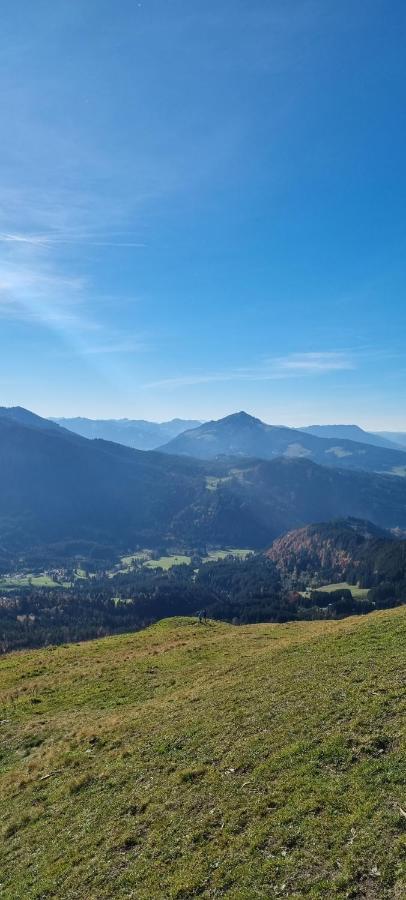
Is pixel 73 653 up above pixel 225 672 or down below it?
below

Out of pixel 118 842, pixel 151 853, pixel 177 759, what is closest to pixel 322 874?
pixel 151 853

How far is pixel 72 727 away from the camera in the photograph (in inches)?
1237

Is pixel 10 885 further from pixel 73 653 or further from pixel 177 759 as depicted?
pixel 73 653

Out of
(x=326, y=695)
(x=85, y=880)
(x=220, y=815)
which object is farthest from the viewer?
(x=326, y=695)

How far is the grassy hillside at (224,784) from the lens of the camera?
14648 millimetres

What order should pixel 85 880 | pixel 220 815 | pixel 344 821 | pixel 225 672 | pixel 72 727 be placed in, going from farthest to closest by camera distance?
pixel 225 672
pixel 72 727
pixel 220 815
pixel 85 880
pixel 344 821

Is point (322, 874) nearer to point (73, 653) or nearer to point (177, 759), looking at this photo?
point (177, 759)

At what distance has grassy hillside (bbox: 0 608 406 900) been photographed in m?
14.6

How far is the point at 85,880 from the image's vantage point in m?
16.6

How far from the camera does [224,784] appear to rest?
19.5 metres

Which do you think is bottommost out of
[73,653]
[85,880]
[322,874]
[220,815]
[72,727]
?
[73,653]

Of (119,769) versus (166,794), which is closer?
(166,794)

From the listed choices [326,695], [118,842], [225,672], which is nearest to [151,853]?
[118,842]

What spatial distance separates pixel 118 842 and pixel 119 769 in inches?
238
